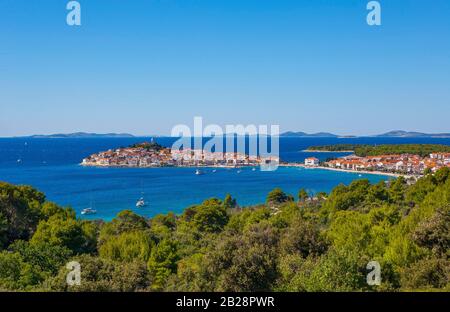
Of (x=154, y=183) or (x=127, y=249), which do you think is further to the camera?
(x=154, y=183)

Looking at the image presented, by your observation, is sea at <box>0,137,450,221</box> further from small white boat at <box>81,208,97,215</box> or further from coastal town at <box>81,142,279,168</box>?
coastal town at <box>81,142,279,168</box>

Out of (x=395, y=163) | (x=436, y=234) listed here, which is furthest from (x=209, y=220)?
(x=395, y=163)

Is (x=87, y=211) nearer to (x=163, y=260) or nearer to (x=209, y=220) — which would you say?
(x=209, y=220)

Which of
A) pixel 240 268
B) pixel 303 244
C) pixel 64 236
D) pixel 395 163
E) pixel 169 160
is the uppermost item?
pixel 240 268

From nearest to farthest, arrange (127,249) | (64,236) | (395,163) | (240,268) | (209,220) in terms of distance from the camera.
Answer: (240,268), (127,249), (64,236), (209,220), (395,163)

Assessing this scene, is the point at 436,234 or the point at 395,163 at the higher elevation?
the point at 436,234

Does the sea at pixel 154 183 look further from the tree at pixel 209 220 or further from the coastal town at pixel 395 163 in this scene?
the tree at pixel 209 220

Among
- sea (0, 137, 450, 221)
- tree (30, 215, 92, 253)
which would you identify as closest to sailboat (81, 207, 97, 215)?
sea (0, 137, 450, 221)

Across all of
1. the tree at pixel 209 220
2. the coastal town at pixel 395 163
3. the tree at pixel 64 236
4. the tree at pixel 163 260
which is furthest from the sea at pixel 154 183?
the tree at pixel 163 260

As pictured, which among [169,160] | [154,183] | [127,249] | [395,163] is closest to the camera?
[127,249]
